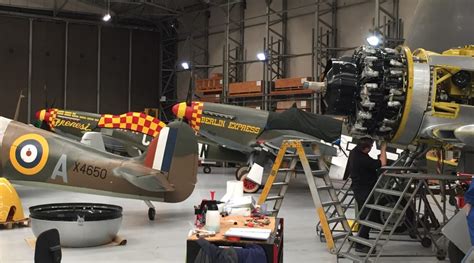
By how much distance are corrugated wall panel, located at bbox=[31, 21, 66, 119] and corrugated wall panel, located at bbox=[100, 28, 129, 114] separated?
6.30ft

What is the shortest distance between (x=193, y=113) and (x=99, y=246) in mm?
6930

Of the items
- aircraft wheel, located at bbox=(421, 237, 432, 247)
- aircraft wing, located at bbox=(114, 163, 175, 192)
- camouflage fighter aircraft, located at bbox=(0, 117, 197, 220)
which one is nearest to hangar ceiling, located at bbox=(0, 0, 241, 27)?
camouflage fighter aircraft, located at bbox=(0, 117, 197, 220)

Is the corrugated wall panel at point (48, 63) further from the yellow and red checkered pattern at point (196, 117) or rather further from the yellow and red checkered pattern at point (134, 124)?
the yellow and red checkered pattern at point (196, 117)

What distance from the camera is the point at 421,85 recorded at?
4520 millimetres

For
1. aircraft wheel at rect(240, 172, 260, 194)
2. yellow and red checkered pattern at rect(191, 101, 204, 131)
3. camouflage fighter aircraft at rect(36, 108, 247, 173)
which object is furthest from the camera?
camouflage fighter aircraft at rect(36, 108, 247, 173)

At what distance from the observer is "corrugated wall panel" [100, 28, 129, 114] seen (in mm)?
24609

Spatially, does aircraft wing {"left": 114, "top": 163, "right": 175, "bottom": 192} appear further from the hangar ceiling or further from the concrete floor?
the hangar ceiling

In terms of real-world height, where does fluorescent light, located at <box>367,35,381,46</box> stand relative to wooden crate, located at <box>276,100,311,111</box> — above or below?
above

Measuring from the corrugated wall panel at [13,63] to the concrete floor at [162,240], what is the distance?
44.5 feet

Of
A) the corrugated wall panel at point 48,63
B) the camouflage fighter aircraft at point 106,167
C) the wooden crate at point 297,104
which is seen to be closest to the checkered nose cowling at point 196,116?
the camouflage fighter aircraft at point 106,167

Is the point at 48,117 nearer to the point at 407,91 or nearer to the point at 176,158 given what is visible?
the point at 176,158

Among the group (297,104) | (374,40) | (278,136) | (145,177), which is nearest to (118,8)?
(297,104)

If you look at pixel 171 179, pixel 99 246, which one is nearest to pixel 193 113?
pixel 171 179

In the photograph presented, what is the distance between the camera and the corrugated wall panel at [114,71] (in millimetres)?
24609
